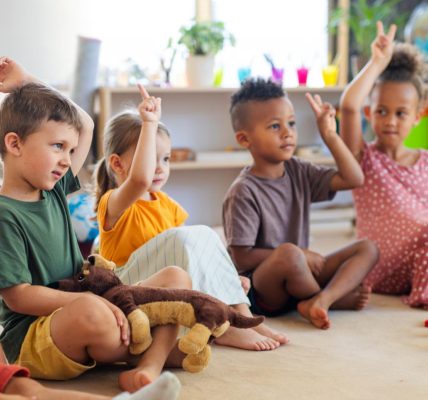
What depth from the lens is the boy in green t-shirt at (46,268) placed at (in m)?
1.31

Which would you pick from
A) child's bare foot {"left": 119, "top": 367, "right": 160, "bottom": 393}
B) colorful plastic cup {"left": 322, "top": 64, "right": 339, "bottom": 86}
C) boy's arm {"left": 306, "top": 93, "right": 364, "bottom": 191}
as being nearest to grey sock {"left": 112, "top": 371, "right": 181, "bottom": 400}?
child's bare foot {"left": 119, "top": 367, "right": 160, "bottom": 393}

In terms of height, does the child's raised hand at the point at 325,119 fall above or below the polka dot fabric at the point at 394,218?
above

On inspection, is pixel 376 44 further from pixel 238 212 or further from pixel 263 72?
pixel 263 72

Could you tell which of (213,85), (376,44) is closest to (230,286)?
(376,44)

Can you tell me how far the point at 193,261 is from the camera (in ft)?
5.32

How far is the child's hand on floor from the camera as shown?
6.58 feet

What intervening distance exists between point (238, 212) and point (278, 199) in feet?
0.43

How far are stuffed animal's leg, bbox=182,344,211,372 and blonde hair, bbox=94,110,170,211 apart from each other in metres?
0.55

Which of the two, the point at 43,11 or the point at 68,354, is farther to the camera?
the point at 43,11

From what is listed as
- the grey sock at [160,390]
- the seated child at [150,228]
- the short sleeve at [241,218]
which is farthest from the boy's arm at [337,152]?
the grey sock at [160,390]

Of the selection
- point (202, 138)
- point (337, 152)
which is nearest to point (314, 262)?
point (337, 152)

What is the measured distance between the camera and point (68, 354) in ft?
4.41

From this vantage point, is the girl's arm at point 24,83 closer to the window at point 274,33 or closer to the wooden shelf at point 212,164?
the wooden shelf at point 212,164

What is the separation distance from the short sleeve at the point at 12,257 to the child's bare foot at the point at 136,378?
0.77 feet
